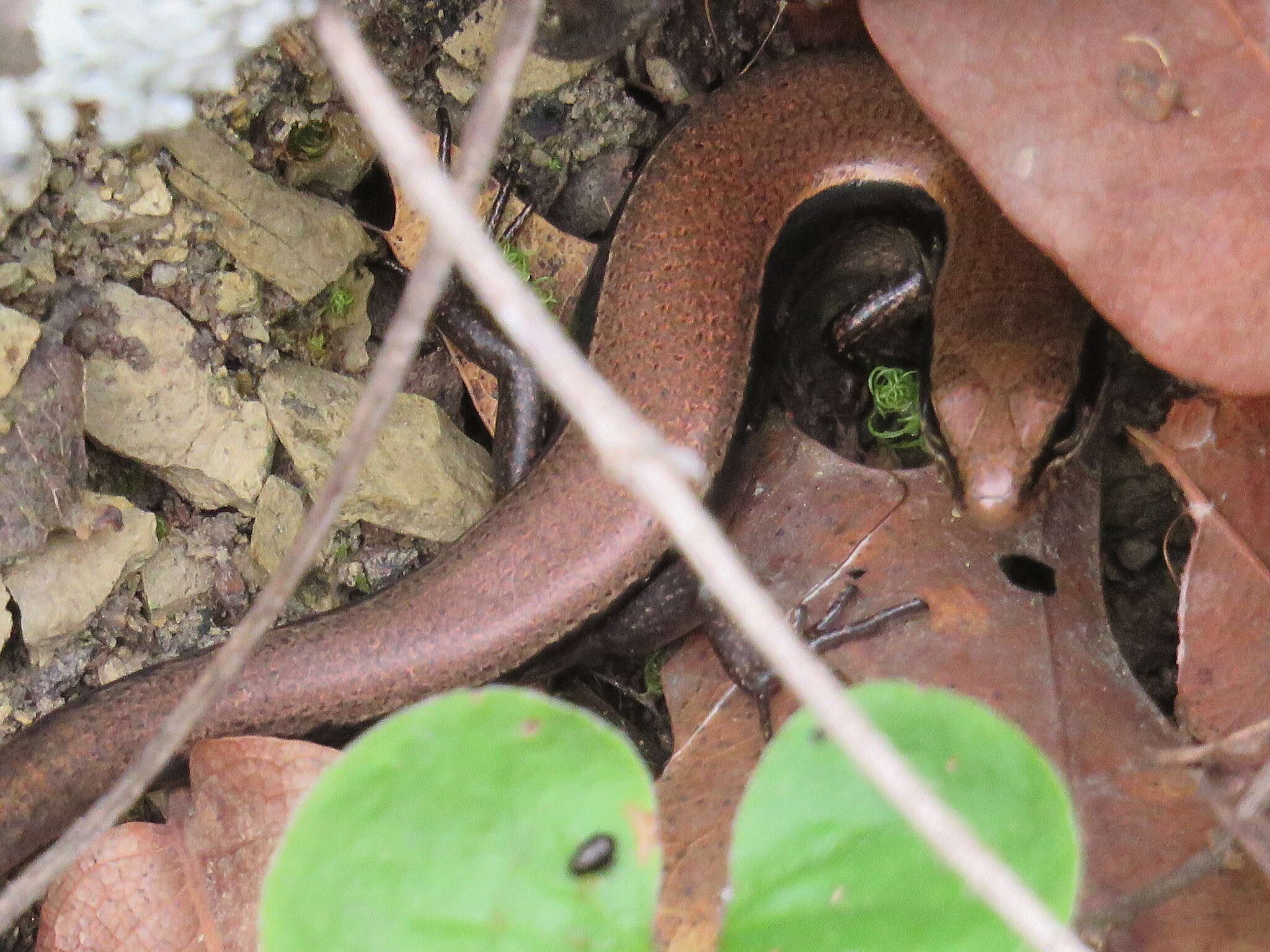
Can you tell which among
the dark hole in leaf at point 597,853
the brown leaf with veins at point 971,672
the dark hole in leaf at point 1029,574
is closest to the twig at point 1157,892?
the brown leaf with veins at point 971,672

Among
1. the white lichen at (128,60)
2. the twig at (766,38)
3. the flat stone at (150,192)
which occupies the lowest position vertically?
the twig at (766,38)

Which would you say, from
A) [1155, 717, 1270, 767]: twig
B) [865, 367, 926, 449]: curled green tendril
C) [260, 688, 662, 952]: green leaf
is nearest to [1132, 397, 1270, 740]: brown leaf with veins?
[1155, 717, 1270, 767]: twig

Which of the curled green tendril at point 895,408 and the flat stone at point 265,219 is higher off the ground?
the flat stone at point 265,219

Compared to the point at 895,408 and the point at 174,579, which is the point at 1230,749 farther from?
the point at 174,579

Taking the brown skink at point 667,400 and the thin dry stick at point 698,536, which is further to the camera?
the brown skink at point 667,400

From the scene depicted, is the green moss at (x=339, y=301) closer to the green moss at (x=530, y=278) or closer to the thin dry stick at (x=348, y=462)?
the green moss at (x=530, y=278)

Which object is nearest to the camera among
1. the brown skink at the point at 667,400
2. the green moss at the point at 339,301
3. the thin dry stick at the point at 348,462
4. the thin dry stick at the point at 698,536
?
the thin dry stick at the point at 698,536

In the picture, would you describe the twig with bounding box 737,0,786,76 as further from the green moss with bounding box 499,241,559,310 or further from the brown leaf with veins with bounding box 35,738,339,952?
the brown leaf with veins with bounding box 35,738,339,952

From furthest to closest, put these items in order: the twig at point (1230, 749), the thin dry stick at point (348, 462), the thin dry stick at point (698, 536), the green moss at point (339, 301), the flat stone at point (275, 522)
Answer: the green moss at point (339, 301), the flat stone at point (275, 522), the twig at point (1230, 749), the thin dry stick at point (348, 462), the thin dry stick at point (698, 536)
